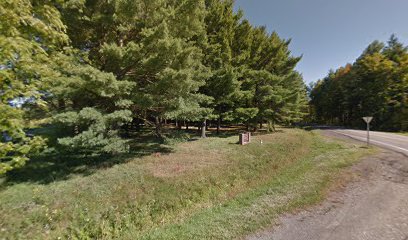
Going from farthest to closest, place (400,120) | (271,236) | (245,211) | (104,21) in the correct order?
(400,120)
(104,21)
(245,211)
(271,236)

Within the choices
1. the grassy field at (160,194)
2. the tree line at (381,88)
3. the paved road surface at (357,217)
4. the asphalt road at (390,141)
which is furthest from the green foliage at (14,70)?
the tree line at (381,88)

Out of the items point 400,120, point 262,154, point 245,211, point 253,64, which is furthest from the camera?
point 400,120

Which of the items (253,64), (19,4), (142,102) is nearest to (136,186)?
(142,102)

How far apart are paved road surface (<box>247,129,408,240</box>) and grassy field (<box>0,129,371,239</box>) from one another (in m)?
0.48

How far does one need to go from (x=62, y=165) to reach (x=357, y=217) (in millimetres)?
13126

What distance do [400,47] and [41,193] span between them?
2252 inches

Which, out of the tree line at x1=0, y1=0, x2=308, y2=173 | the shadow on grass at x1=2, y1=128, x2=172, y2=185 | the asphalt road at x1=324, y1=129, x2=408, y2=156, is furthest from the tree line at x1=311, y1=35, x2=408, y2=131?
the shadow on grass at x1=2, y1=128, x2=172, y2=185

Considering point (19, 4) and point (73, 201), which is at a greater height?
point (19, 4)

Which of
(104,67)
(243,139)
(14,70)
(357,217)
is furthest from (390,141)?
(14,70)

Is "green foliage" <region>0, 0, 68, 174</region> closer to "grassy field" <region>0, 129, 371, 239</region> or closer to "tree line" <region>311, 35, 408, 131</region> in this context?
"grassy field" <region>0, 129, 371, 239</region>

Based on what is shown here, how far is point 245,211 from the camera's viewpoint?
256 inches

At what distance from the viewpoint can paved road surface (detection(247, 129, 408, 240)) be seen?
512 cm

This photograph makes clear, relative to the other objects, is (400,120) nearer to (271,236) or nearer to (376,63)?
(376,63)

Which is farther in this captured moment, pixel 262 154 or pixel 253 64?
pixel 253 64
